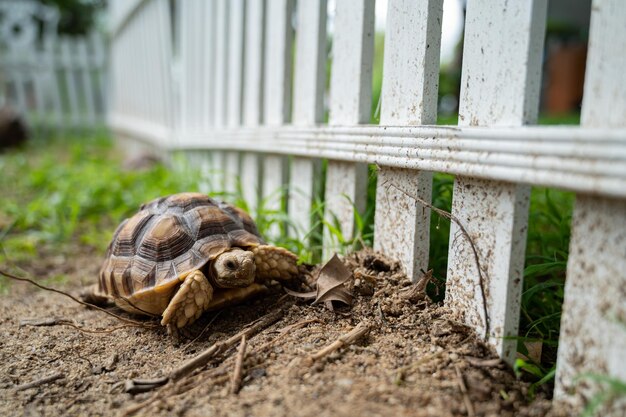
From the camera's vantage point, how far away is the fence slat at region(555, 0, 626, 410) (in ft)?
3.90

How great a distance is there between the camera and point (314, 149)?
249 centimetres

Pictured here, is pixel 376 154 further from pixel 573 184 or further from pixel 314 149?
pixel 573 184

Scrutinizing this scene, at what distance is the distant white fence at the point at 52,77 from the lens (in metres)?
10.9

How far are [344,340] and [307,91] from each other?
146cm

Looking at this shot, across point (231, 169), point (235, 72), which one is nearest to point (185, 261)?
point (231, 169)

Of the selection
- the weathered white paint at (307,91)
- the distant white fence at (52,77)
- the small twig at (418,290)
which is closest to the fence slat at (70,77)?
the distant white fence at (52,77)

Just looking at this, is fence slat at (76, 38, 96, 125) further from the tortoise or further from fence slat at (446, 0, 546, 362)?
fence slat at (446, 0, 546, 362)

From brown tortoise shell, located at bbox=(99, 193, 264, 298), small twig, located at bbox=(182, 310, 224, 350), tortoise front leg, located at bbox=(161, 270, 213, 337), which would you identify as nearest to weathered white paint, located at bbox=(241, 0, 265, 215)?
brown tortoise shell, located at bbox=(99, 193, 264, 298)

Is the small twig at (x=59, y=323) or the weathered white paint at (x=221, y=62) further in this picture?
the weathered white paint at (x=221, y=62)

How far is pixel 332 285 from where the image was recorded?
1935 mm

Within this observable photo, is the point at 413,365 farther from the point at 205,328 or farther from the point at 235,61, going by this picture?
the point at 235,61

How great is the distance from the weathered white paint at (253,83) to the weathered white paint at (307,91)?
54 cm

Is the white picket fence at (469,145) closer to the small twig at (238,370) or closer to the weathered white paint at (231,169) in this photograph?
the weathered white paint at (231,169)

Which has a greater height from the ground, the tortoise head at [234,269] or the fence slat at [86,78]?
the fence slat at [86,78]
